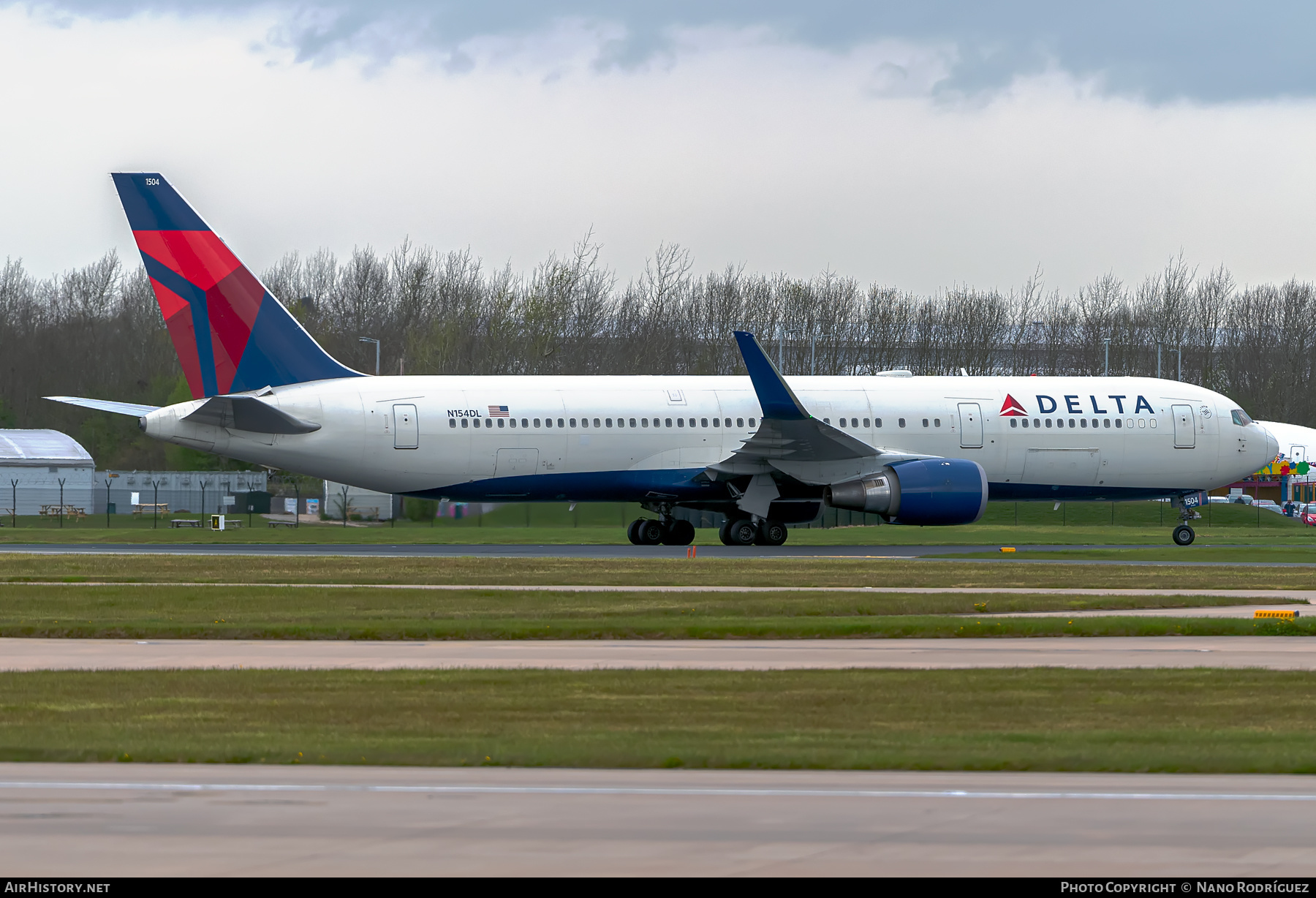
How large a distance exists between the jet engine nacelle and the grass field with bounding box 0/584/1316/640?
1246 centimetres

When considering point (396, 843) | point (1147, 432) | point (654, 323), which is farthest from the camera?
point (654, 323)

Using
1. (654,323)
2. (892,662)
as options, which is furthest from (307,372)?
(654,323)

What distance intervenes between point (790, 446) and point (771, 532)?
111 inches

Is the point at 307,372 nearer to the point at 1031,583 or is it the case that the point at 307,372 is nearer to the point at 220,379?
the point at 220,379

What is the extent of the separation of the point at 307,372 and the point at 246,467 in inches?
2097

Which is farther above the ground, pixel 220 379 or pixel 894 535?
pixel 220 379

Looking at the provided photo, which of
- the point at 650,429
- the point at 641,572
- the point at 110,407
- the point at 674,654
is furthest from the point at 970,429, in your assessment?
the point at 674,654

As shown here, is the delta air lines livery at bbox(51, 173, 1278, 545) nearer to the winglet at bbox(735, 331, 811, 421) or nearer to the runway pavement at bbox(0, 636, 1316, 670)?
the winglet at bbox(735, 331, 811, 421)

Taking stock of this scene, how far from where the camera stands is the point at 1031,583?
86.6ft

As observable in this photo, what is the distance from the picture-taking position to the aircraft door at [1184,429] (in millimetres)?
40281

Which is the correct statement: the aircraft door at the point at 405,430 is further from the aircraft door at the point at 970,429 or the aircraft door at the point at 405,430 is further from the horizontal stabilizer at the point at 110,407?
the aircraft door at the point at 970,429

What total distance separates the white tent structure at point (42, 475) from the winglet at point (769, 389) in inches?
1715

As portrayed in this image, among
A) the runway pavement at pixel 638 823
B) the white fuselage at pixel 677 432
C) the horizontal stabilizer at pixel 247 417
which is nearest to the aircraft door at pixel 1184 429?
the white fuselage at pixel 677 432

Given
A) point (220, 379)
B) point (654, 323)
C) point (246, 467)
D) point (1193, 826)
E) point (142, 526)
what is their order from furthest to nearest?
point (654, 323), point (246, 467), point (142, 526), point (220, 379), point (1193, 826)
